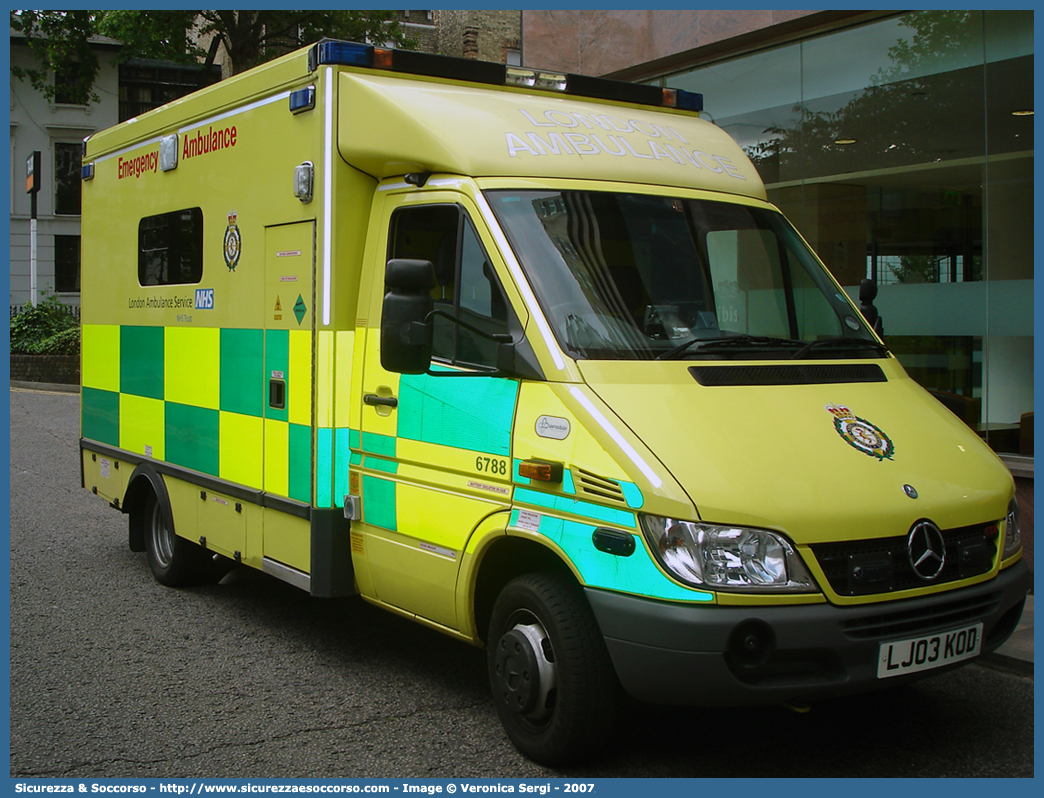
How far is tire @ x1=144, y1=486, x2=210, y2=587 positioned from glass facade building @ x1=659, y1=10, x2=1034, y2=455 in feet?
17.7

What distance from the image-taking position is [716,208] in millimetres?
5172

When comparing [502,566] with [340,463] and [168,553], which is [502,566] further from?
[168,553]

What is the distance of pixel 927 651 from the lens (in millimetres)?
3941

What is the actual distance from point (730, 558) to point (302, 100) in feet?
10.2

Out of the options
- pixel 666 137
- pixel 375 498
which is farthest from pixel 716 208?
pixel 375 498

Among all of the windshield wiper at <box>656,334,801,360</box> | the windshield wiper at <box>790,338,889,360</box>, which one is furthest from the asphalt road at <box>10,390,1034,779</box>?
the windshield wiper at <box>790,338,889,360</box>

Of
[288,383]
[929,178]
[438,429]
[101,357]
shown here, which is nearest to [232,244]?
[288,383]

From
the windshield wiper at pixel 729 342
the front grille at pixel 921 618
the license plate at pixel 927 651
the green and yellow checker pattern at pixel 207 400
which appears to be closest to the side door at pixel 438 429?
the green and yellow checker pattern at pixel 207 400

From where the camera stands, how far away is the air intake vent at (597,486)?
3.87 meters

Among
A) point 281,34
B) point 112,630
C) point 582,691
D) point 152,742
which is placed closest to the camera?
point 582,691

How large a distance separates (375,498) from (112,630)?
2125 millimetres

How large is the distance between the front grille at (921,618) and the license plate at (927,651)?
1.2 inches

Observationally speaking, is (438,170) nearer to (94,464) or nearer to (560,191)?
(560,191)

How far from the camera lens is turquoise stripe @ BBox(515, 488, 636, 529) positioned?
3857 mm
